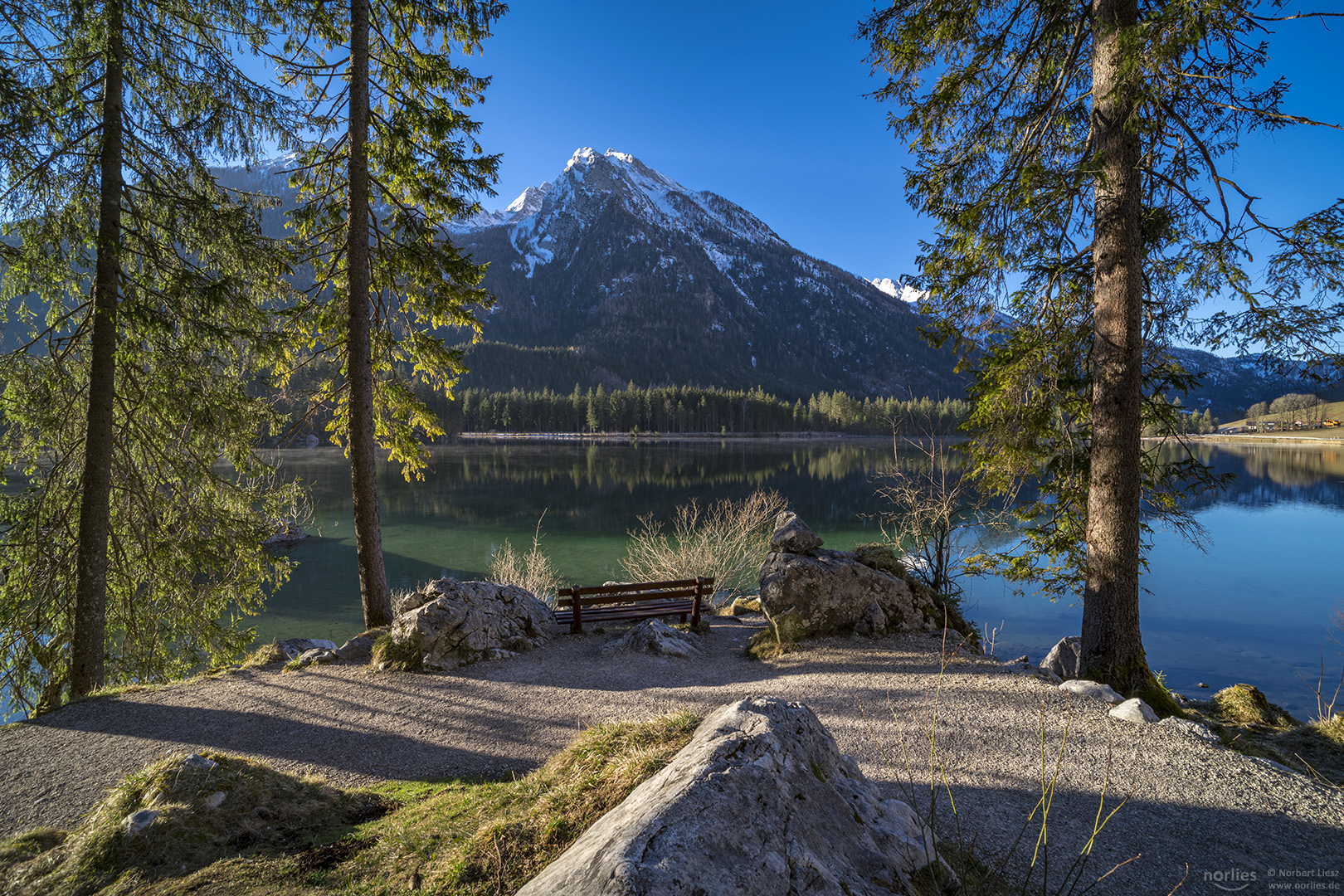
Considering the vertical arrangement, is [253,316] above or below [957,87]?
below

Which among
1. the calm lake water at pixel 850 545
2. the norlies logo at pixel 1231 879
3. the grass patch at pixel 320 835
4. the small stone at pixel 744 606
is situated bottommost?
the calm lake water at pixel 850 545

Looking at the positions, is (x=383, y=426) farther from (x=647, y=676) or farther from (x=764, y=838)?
(x=764, y=838)

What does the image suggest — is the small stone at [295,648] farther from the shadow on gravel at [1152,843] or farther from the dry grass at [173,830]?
the shadow on gravel at [1152,843]

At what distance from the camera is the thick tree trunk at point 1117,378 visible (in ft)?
19.0

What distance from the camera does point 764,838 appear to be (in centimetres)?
188

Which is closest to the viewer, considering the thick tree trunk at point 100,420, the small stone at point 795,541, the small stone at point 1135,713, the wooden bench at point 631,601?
the small stone at point 1135,713

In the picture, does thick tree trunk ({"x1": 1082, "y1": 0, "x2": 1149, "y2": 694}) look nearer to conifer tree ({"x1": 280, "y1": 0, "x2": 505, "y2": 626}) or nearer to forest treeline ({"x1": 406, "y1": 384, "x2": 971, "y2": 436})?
conifer tree ({"x1": 280, "y1": 0, "x2": 505, "y2": 626})

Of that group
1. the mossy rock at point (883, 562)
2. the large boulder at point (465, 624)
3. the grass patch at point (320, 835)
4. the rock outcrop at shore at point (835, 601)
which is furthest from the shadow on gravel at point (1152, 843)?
the large boulder at point (465, 624)

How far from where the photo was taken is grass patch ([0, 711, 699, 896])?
2.45m

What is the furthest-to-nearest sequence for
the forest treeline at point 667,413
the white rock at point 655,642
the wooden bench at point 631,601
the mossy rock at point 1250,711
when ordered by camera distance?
the forest treeline at point 667,413
the wooden bench at point 631,601
the white rock at point 655,642
the mossy rock at point 1250,711

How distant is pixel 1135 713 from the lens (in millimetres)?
4918

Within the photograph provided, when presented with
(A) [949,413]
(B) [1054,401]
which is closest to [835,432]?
(A) [949,413]

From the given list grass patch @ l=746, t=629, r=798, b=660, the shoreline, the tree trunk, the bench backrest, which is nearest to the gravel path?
grass patch @ l=746, t=629, r=798, b=660

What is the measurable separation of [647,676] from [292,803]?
430 centimetres
